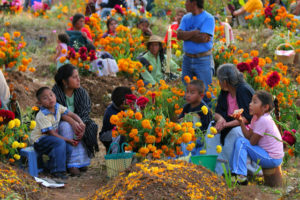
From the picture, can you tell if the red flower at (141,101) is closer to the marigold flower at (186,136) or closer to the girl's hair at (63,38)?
the marigold flower at (186,136)

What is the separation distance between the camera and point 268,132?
16.3ft

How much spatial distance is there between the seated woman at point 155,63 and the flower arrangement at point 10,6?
18.6ft

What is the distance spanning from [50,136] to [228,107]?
2025 mm

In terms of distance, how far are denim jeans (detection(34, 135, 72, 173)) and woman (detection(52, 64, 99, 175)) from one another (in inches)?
7.9

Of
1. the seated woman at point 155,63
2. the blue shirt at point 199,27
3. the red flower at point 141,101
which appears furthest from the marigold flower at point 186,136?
the seated woman at point 155,63

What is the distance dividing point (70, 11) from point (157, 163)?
1112 centimetres

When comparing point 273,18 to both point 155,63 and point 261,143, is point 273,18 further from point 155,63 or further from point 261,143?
point 261,143

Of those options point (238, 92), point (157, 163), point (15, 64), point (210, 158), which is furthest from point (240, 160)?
point (15, 64)

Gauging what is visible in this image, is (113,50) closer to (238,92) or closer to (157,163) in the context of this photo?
(238,92)

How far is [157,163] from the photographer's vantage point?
13.3 feet

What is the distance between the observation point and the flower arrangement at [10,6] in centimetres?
1291

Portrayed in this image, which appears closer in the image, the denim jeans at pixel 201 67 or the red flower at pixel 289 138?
the red flower at pixel 289 138

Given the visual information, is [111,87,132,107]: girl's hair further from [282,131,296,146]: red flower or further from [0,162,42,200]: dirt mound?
[282,131,296,146]: red flower

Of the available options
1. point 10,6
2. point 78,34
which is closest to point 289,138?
point 78,34
